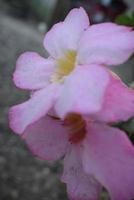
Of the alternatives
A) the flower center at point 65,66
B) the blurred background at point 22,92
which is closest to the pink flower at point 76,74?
the flower center at point 65,66

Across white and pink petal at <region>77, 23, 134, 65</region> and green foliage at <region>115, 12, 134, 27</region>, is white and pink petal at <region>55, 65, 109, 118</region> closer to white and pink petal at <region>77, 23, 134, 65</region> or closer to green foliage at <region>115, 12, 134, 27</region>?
white and pink petal at <region>77, 23, 134, 65</region>

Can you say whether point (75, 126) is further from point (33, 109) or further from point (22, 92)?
point (22, 92)

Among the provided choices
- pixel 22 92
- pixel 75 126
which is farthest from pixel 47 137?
pixel 22 92

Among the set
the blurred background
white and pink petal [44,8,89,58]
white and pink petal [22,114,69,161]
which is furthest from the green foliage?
white and pink petal [22,114,69,161]

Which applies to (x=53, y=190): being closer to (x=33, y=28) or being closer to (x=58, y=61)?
(x=58, y=61)

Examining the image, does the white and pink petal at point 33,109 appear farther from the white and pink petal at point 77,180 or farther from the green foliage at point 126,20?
the green foliage at point 126,20

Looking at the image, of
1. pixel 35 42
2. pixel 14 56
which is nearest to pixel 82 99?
pixel 14 56
